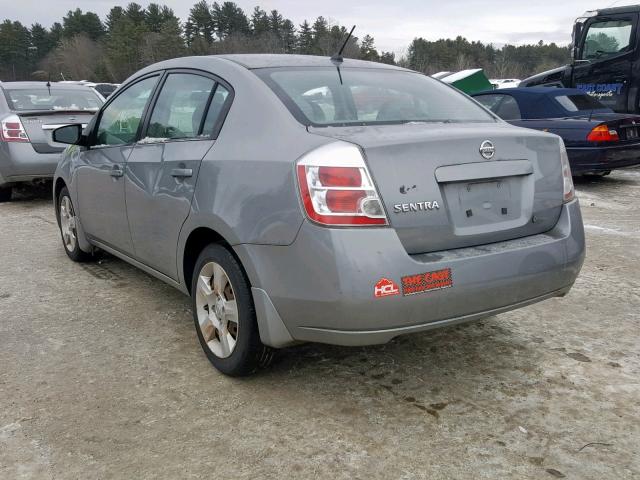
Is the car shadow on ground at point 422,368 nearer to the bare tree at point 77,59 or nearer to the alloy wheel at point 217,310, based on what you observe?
the alloy wheel at point 217,310

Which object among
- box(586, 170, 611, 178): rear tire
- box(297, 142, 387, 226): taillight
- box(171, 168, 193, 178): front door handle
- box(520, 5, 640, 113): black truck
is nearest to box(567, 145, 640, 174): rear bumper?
box(586, 170, 611, 178): rear tire

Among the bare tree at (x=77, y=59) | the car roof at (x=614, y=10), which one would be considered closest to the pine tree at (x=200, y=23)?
the bare tree at (x=77, y=59)

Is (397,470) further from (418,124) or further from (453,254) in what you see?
(418,124)

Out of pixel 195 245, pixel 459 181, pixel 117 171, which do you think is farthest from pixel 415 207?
pixel 117 171

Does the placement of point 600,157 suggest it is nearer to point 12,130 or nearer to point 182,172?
point 182,172

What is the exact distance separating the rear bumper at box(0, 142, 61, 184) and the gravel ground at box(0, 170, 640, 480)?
3701mm

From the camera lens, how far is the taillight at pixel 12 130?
287 inches

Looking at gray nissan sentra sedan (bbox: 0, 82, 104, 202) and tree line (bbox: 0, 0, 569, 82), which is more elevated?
tree line (bbox: 0, 0, 569, 82)

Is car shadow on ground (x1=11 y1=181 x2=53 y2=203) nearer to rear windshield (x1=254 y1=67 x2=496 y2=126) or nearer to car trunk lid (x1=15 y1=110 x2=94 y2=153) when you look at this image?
car trunk lid (x1=15 y1=110 x2=94 y2=153)

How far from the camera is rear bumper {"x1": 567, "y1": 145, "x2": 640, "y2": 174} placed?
8.17 meters

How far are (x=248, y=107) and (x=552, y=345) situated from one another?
6.74 feet

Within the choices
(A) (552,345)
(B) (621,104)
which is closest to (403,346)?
(A) (552,345)

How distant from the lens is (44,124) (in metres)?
7.50

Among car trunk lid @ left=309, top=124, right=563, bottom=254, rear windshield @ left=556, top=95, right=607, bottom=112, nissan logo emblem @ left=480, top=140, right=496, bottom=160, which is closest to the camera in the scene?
car trunk lid @ left=309, top=124, right=563, bottom=254
